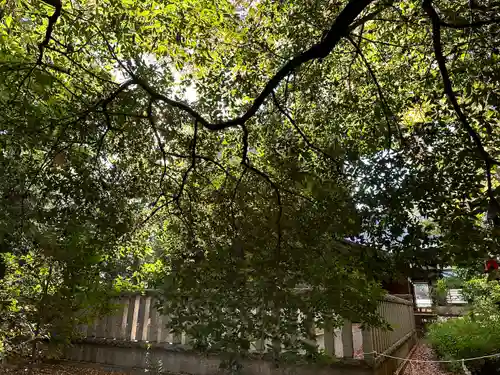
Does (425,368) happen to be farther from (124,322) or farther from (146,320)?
(124,322)

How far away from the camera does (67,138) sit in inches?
118

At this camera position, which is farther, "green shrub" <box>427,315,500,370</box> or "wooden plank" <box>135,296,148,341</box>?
"green shrub" <box>427,315,500,370</box>

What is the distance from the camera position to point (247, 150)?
3225 mm

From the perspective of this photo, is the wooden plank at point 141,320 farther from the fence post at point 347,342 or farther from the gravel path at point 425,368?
the gravel path at point 425,368

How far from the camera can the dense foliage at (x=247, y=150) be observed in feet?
7.98

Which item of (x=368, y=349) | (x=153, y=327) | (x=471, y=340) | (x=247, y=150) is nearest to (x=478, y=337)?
(x=471, y=340)

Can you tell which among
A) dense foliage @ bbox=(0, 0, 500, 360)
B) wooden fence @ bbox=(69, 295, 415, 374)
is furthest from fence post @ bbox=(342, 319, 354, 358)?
dense foliage @ bbox=(0, 0, 500, 360)

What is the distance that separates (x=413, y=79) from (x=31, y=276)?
4597 millimetres

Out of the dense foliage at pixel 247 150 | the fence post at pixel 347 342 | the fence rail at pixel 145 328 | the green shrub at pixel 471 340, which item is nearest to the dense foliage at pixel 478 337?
the green shrub at pixel 471 340

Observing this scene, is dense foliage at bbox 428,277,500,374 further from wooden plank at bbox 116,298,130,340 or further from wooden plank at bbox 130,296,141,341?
wooden plank at bbox 116,298,130,340

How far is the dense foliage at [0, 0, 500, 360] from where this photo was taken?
7.98ft

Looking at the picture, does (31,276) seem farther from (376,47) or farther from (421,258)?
(376,47)

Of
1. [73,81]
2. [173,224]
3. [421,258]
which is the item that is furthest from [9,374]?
[421,258]

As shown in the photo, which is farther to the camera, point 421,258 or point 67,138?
point 67,138
